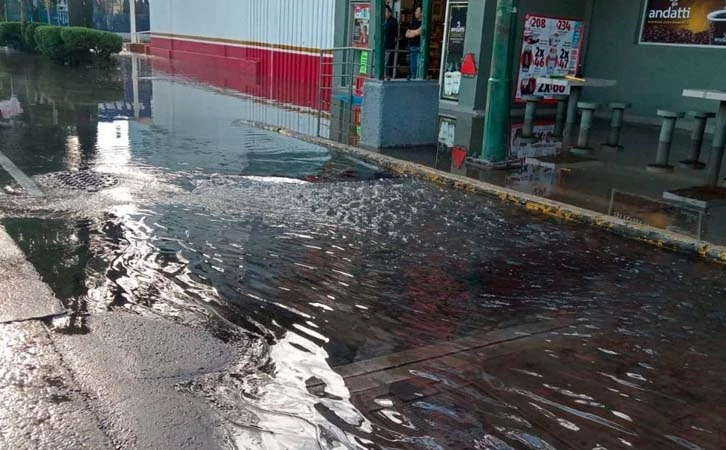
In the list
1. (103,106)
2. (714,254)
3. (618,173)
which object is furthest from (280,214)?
(103,106)

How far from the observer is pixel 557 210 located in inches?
294

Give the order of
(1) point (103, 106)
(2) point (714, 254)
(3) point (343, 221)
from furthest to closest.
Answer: (1) point (103, 106)
(3) point (343, 221)
(2) point (714, 254)

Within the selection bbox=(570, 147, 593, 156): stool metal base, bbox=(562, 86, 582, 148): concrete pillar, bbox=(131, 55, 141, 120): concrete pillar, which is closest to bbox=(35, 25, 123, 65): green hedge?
bbox=(131, 55, 141, 120): concrete pillar

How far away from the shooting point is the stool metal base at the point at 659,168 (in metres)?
9.74

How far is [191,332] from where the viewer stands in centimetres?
→ 429

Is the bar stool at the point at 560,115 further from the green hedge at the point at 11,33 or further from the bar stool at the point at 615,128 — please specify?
the green hedge at the point at 11,33

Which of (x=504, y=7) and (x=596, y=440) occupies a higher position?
(x=504, y=7)

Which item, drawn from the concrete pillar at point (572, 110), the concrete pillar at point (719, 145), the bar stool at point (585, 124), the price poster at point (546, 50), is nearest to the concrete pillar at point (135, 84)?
the bar stool at point (585, 124)

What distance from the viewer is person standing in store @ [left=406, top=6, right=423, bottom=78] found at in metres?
15.8

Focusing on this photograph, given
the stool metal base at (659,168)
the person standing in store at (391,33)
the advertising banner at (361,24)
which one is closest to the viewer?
the stool metal base at (659,168)

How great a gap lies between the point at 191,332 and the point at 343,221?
2.74 meters

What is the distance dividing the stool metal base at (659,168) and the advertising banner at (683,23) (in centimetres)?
478

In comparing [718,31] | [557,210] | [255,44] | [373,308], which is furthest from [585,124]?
[255,44]

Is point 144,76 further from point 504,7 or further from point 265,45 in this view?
point 504,7
